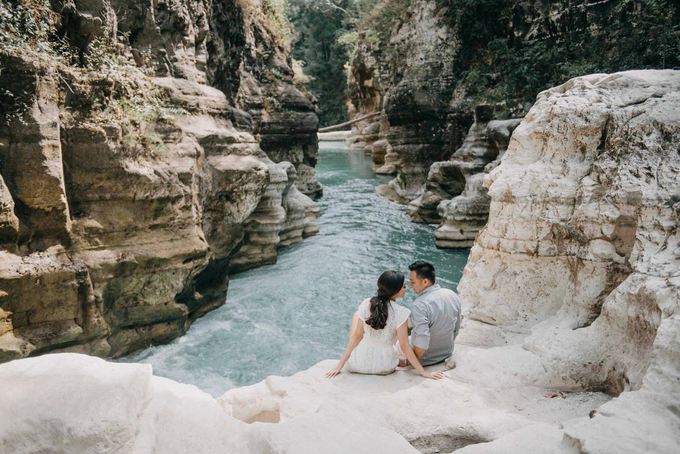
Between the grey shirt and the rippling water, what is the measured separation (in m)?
3.18

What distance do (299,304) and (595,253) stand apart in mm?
5740

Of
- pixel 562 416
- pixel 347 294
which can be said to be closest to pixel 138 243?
pixel 347 294

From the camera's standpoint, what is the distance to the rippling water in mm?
6418

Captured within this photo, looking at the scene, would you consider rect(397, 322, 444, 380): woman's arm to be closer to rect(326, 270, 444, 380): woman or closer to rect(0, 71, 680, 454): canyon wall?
rect(326, 270, 444, 380): woman

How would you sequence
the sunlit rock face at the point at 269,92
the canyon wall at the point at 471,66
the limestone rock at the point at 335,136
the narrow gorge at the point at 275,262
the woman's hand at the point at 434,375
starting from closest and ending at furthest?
1. the narrow gorge at the point at 275,262
2. the woman's hand at the point at 434,375
3. the canyon wall at the point at 471,66
4. the sunlit rock face at the point at 269,92
5. the limestone rock at the point at 335,136

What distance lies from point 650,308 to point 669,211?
727 mm

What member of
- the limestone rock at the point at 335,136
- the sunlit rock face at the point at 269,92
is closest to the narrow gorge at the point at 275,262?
the sunlit rock face at the point at 269,92

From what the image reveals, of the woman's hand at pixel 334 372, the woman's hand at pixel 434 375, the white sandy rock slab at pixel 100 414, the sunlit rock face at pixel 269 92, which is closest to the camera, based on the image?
the white sandy rock slab at pixel 100 414

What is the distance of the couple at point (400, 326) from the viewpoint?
3418 mm

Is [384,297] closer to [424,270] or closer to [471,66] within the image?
[424,270]

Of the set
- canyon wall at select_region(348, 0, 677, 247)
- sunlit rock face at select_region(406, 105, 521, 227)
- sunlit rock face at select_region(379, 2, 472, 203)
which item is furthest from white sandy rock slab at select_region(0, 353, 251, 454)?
sunlit rock face at select_region(379, 2, 472, 203)

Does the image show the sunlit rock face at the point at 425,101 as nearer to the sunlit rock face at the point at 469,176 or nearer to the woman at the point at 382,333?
the sunlit rock face at the point at 469,176

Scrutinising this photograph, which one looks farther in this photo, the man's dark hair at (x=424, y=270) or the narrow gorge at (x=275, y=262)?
the man's dark hair at (x=424, y=270)

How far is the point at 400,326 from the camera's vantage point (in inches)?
135
